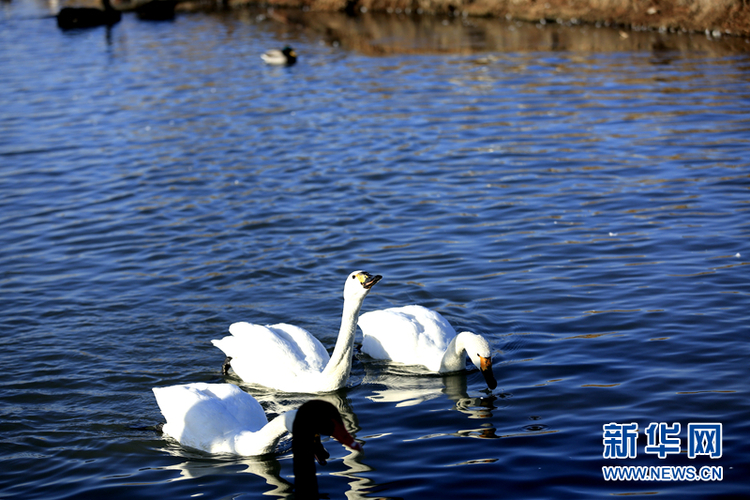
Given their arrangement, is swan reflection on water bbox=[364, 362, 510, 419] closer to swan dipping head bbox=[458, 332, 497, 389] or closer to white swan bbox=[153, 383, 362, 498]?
swan dipping head bbox=[458, 332, 497, 389]

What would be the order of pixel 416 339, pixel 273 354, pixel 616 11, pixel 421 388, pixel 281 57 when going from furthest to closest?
pixel 616 11 < pixel 281 57 < pixel 416 339 < pixel 421 388 < pixel 273 354

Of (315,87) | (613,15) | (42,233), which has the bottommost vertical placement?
(42,233)

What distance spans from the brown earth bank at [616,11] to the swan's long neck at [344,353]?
74.7 ft

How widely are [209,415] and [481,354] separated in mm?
2688

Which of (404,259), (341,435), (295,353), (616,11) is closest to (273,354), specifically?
(295,353)

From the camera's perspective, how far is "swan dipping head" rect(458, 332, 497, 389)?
7879mm

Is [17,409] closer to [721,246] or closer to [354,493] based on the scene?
[354,493]

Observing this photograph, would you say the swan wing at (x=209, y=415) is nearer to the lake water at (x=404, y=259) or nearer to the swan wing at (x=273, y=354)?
the lake water at (x=404, y=259)

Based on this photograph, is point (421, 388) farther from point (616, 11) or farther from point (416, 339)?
point (616, 11)

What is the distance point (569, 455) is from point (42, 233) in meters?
9.76

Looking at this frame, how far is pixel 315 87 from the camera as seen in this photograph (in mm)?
23406

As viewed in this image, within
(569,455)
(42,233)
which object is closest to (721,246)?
(569,455)

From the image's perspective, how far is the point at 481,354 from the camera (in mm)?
7926

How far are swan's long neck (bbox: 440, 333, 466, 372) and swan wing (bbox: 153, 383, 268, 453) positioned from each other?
214 centimetres
